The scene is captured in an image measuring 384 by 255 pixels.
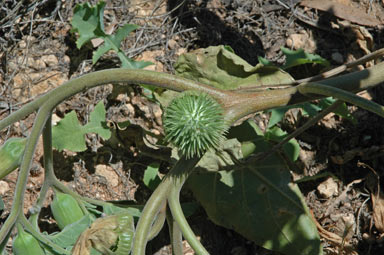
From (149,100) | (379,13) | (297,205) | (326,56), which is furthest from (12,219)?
(379,13)

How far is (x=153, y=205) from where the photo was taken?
2.08m

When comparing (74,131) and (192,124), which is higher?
(192,124)

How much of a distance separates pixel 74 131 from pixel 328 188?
140 centimetres

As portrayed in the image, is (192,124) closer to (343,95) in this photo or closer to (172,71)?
(343,95)

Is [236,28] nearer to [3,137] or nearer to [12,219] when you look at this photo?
[3,137]

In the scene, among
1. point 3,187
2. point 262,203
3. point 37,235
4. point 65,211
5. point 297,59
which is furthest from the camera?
point 3,187

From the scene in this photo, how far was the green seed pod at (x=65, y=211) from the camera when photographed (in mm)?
2312

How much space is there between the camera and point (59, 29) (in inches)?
122

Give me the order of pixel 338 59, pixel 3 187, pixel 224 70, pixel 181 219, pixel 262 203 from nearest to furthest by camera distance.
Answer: pixel 181 219 → pixel 224 70 → pixel 262 203 → pixel 3 187 → pixel 338 59

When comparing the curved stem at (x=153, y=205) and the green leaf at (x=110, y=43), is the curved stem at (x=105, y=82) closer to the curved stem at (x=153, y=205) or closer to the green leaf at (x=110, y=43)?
the curved stem at (x=153, y=205)

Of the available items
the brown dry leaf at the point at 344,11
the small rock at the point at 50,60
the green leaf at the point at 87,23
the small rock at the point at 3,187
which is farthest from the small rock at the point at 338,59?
the small rock at the point at 3,187

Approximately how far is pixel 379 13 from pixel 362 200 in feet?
3.62

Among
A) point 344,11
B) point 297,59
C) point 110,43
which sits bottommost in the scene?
point 297,59

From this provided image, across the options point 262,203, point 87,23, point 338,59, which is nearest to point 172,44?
point 87,23
